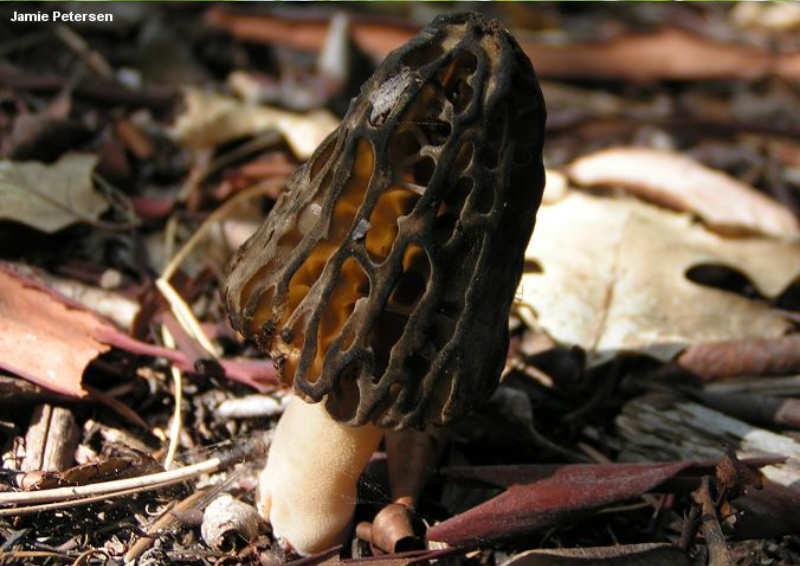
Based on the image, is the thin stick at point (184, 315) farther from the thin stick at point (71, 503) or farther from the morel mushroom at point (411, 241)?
the morel mushroom at point (411, 241)

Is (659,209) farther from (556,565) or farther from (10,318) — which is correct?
(10,318)

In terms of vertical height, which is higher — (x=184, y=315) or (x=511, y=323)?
(x=511, y=323)

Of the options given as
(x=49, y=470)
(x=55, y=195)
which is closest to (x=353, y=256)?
(x=49, y=470)

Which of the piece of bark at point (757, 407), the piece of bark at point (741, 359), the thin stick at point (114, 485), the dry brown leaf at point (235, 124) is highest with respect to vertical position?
the dry brown leaf at point (235, 124)

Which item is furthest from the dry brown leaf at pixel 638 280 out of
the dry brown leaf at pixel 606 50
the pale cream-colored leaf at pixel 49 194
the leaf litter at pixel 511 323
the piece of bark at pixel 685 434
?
the dry brown leaf at pixel 606 50

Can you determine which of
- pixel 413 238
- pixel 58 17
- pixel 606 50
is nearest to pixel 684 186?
pixel 606 50

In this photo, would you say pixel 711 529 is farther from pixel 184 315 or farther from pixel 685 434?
pixel 184 315

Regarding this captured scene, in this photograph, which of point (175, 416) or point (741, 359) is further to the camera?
point (741, 359)
